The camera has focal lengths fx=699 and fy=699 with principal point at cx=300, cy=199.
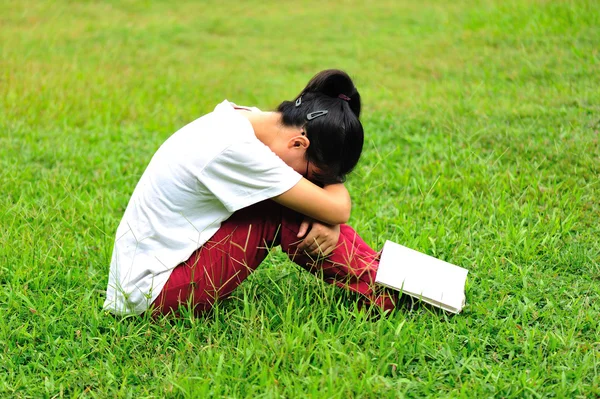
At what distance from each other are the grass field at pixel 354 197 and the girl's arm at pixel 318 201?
12.4 inches

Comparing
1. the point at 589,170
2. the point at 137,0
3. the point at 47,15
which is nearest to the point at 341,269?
the point at 589,170

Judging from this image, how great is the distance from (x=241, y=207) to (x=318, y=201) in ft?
0.96

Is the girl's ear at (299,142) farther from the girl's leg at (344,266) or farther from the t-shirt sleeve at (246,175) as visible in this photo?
the girl's leg at (344,266)

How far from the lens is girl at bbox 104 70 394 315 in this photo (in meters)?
2.60

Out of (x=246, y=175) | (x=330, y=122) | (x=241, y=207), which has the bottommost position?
(x=241, y=207)

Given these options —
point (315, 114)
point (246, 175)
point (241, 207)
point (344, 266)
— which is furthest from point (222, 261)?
point (315, 114)

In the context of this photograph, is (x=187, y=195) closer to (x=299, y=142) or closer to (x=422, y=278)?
(x=299, y=142)

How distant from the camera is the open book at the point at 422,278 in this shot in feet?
9.17

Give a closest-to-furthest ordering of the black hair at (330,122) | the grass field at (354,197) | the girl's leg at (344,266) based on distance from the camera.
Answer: the grass field at (354,197), the black hair at (330,122), the girl's leg at (344,266)

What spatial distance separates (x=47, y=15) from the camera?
830cm

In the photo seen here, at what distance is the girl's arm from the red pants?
13 centimetres

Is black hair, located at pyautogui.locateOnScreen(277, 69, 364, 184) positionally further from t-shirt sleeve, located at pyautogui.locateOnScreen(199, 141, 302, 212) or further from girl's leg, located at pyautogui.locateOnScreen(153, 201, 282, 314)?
girl's leg, located at pyautogui.locateOnScreen(153, 201, 282, 314)

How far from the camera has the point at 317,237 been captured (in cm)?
269

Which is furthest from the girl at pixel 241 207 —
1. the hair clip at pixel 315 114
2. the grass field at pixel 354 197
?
the grass field at pixel 354 197
